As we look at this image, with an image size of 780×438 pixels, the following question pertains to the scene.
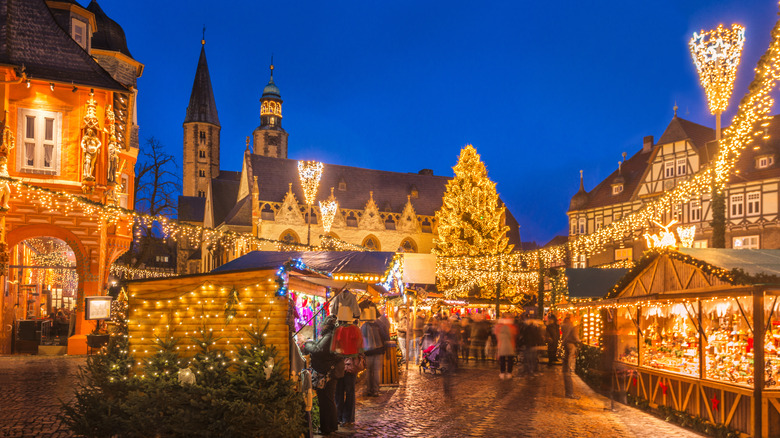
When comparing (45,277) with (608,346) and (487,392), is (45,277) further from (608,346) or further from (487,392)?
(608,346)

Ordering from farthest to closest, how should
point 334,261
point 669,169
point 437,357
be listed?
point 669,169 → point 437,357 → point 334,261

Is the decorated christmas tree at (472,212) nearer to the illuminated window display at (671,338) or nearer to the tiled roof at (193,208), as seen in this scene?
the illuminated window display at (671,338)

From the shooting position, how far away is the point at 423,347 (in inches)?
768

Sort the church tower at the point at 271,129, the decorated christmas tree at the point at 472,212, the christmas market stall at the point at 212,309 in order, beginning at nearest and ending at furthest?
the christmas market stall at the point at 212,309 → the decorated christmas tree at the point at 472,212 → the church tower at the point at 271,129

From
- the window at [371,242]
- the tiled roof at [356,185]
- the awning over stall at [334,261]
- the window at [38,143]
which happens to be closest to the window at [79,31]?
the window at [38,143]

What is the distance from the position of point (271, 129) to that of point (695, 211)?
5514 cm

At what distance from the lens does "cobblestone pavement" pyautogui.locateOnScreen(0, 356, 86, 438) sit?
8619mm

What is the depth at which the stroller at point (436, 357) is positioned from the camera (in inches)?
642

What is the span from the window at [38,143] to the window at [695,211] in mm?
32930

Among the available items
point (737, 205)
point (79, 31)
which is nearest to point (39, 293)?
point (79, 31)

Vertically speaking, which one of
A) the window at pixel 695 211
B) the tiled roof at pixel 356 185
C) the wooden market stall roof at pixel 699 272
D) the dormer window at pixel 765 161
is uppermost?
the tiled roof at pixel 356 185

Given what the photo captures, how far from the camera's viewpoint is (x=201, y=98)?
81.8 m

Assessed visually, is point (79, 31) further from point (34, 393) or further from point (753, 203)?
point (753, 203)

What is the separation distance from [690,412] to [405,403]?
4.73 meters
